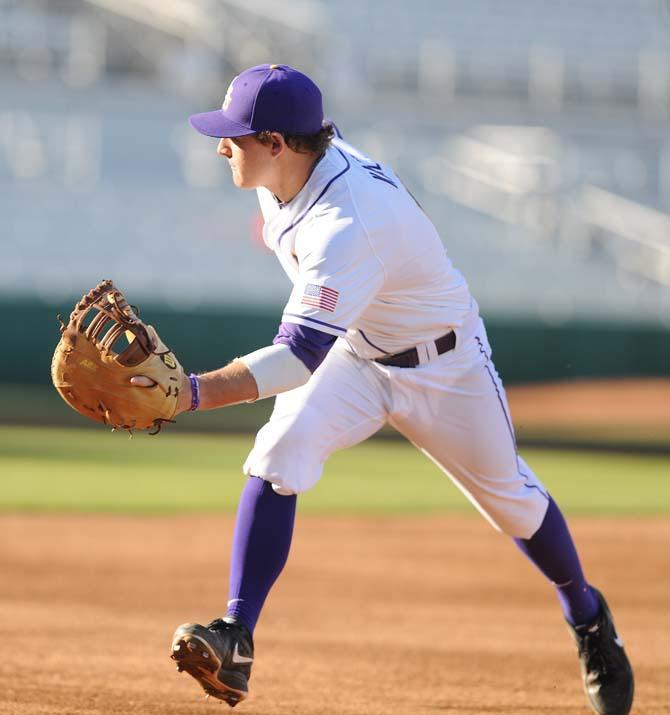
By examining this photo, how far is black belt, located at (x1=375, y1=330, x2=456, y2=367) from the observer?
369 centimetres

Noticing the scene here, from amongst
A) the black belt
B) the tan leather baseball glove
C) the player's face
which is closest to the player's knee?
the black belt

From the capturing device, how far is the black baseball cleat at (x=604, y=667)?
379 centimetres

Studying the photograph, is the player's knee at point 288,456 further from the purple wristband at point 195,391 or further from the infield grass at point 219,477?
the infield grass at point 219,477

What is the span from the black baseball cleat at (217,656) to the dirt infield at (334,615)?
413mm

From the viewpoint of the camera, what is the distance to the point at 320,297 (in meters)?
3.11

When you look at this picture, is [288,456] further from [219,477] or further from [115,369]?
[219,477]

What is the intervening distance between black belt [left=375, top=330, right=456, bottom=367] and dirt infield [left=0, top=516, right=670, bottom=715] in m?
1.02

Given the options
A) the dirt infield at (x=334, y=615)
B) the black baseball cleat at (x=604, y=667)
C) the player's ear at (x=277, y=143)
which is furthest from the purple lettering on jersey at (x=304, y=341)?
the black baseball cleat at (x=604, y=667)

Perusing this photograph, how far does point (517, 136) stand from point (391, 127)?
2.53 meters

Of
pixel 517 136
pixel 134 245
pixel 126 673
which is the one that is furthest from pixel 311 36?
pixel 126 673

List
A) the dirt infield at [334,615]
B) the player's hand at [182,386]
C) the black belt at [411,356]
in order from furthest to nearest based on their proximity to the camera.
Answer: the dirt infield at [334,615] < the black belt at [411,356] < the player's hand at [182,386]

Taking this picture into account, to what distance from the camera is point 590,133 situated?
25297mm

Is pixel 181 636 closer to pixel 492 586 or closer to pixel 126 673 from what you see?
pixel 126 673

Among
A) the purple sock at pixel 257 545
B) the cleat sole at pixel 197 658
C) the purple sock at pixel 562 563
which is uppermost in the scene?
the purple sock at pixel 257 545
